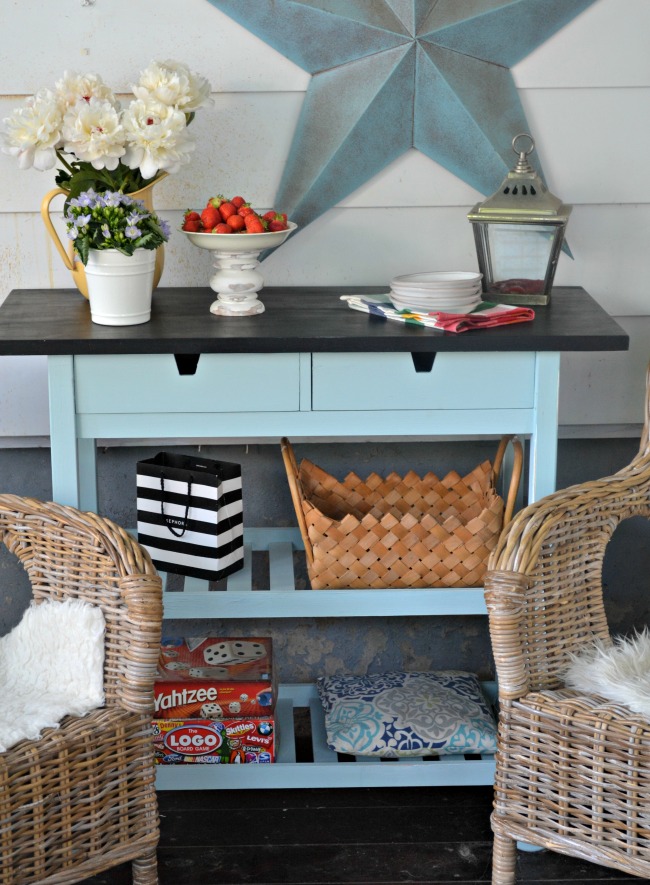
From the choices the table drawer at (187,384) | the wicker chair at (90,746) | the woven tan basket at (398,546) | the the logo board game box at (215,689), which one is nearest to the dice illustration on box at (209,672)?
the the logo board game box at (215,689)

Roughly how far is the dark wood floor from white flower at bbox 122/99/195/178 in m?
1.25

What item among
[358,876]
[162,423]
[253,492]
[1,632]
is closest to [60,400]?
[162,423]

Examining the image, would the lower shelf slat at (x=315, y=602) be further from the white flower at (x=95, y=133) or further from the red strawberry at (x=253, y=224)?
the white flower at (x=95, y=133)

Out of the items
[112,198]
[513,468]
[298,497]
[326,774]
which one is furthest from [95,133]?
[326,774]

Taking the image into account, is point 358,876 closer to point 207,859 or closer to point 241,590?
point 207,859

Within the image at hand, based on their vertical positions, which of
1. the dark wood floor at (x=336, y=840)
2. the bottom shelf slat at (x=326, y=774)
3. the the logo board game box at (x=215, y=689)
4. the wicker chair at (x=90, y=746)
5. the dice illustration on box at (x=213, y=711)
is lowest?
the dark wood floor at (x=336, y=840)

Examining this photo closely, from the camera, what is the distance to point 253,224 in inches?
78.2

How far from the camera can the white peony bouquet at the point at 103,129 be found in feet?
6.29

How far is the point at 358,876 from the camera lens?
77.5 inches

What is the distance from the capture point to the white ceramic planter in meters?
1.93

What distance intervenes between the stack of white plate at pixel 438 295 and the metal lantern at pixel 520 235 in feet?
0.36

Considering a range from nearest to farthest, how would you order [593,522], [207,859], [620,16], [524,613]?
[524,613], [593,522], [207,859], [620,16]

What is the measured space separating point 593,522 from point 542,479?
0.57ft

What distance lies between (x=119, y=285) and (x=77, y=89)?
0.38 m
